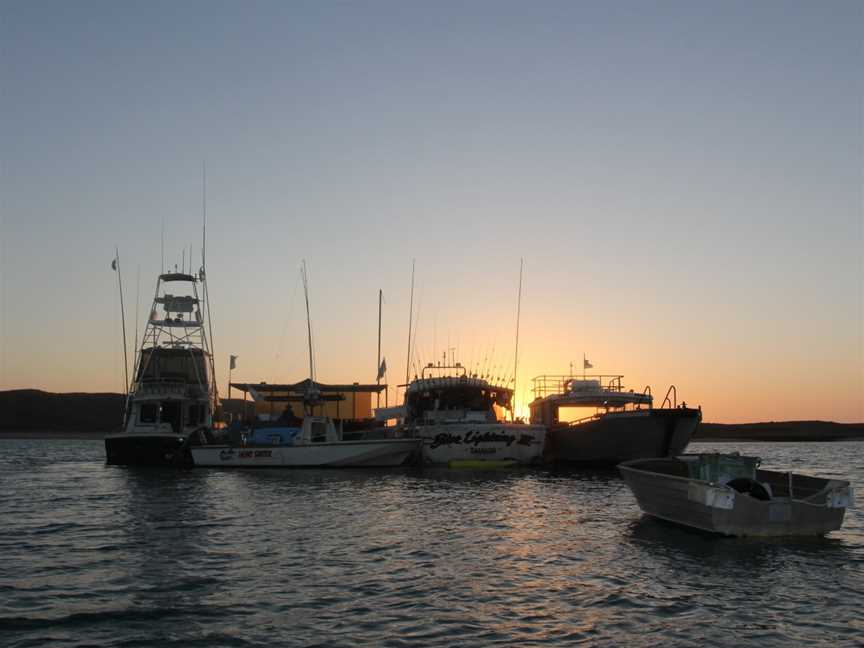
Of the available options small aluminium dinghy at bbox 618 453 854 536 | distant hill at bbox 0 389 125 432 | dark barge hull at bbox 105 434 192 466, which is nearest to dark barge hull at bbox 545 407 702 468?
small aluminium dinghy at bbox 618 453 854 536

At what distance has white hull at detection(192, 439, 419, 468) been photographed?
43281 mm

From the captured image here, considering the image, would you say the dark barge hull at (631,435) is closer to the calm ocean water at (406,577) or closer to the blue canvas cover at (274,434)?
the calm ocean water at (406,577)

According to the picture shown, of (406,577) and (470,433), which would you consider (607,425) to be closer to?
(470,433)

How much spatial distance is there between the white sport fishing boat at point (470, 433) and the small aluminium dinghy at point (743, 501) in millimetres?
21146

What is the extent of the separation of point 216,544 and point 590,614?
32.6ft

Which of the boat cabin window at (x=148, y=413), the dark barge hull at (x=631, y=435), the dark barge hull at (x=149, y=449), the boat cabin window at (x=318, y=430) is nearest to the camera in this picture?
the dark barge hull at (x=631, y=435)

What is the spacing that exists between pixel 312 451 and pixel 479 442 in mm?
8537

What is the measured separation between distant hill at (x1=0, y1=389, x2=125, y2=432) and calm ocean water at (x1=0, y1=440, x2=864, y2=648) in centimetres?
16336

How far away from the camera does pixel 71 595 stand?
46.9 ft

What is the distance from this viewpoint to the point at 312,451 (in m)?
43.3

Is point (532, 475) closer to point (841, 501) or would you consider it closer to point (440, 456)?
point (440, 456)

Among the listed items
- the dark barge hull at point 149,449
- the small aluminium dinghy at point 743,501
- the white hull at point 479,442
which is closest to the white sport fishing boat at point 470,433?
the white hull at point 479,442

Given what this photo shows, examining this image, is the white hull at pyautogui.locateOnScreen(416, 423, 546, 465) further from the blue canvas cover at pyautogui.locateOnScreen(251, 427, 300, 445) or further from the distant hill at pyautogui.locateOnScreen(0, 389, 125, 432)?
the distant hill at pyautogui.locateOnScreen(0, 389, 125, 432)

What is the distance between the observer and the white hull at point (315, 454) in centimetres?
4328
